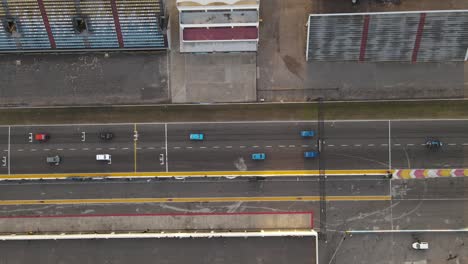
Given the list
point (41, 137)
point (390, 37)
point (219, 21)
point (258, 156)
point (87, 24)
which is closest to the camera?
point (87, 24)

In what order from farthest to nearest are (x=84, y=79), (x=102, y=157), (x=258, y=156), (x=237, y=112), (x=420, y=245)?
(x=84, y=79), (x=237, y=112), (x=102, y=157), (x=258, y=156), (x=420, y=245)

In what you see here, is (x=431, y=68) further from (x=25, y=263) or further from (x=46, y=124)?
(x=25, y=263)

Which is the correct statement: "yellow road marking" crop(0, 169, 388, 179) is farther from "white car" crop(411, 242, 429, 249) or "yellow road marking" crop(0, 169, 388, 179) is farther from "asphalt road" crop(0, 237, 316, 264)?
"white car" crop(411, 242, 429, 249)

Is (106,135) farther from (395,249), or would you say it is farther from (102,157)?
(395,249)

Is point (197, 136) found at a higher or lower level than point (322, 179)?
higher

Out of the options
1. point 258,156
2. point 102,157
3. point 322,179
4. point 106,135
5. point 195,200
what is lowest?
point 195,200

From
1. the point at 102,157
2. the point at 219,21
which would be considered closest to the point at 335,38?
the point at 219,21
